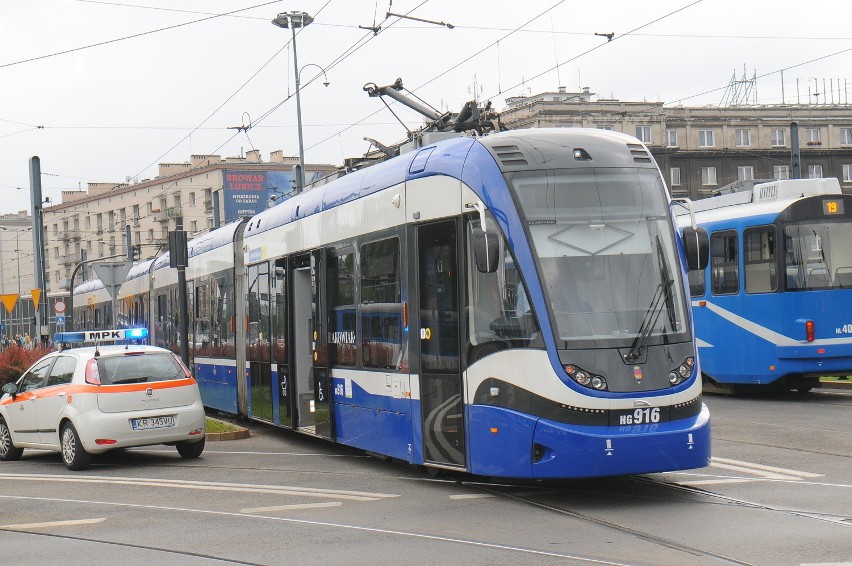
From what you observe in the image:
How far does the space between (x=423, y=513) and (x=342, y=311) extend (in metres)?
4.35

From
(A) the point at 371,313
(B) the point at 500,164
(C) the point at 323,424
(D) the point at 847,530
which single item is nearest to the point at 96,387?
(C) the point at 323,424

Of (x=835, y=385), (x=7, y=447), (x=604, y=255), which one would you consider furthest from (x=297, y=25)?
(x=604, y=255)

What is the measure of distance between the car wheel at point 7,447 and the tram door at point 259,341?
3471mm

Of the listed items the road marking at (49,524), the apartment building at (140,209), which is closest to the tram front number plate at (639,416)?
the road marking at (49,524)

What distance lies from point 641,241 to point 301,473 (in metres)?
4.99

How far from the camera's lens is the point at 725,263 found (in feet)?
71.1

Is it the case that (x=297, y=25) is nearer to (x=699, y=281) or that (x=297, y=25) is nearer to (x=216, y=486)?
(x=699, y=281)

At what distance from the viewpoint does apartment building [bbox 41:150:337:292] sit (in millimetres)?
86375

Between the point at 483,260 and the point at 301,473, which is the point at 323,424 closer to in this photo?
the point at 301,473

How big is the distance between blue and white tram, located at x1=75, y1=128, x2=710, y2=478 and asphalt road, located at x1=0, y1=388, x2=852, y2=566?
0.55 meters

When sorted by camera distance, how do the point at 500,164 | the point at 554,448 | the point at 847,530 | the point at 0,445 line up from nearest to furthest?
the point at 847,530 → the point at 554,448 → the point at 500,164 → the point at 0,445

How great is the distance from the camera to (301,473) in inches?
547

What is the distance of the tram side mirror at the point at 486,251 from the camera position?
10680 mm

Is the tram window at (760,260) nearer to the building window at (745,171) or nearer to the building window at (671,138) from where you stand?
the building window at (671,138)
